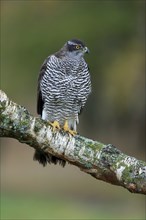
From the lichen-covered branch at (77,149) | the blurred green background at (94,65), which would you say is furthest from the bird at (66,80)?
the blurred green background at (94,65)

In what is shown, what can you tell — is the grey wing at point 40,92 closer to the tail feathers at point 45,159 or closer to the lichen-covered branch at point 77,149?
the tail feathers at point 45,159

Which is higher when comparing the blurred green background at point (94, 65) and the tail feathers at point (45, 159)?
the blurred green background at point (94, 65)

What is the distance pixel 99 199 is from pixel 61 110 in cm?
1143

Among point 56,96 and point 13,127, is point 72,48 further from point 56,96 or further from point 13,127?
point 13,127

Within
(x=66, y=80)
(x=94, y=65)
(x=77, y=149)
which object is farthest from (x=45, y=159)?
(x=94, y=65)

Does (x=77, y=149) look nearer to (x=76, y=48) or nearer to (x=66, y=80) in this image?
(x=66, y=80)

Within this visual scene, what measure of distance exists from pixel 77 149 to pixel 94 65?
10.0 metres

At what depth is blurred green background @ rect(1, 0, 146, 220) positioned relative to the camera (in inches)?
607

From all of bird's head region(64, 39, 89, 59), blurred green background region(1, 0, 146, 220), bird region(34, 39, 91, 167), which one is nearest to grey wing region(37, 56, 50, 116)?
bird region(34, 39, 91, 167)

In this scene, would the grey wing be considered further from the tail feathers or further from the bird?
the tail feathers

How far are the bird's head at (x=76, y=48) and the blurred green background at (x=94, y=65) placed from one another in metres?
6.95

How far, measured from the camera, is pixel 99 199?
19.2m

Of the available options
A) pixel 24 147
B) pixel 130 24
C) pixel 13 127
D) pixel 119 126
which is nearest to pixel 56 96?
pixel 13 127

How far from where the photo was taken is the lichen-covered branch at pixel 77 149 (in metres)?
5.47
